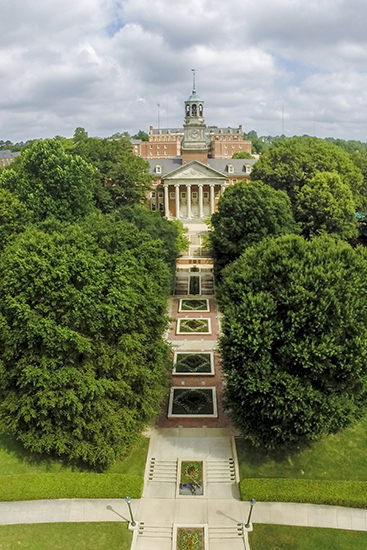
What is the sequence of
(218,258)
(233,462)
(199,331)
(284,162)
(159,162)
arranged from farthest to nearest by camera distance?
(159,162) → (284,162) → (218,258) → (199,331) → (233,462)

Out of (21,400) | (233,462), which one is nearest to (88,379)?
(21,400)

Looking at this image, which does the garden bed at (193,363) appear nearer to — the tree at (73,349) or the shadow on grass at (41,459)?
the tree at (73,349)

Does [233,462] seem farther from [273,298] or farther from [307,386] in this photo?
[273,298]

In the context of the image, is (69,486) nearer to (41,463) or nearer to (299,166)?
(41,463)

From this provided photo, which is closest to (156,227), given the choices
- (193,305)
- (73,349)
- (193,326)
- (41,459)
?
(193,305)

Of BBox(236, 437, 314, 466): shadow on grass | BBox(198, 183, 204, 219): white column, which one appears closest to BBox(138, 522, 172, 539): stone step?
BBox(236, 437, 314, 466): shadow on grass

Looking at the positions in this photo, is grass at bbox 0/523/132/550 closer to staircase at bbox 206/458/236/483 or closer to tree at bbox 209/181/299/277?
staircase at bbox 206/458/236/483
